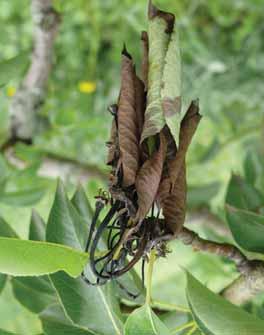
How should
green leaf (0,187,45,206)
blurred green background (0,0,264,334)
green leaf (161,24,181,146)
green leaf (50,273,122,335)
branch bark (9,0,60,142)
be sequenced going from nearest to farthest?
green leaf (161,24,181,146)
green leaf (50,273,122,335)
green leaf (0,187,45,206)
branch bark (9,0,60,142)
blurred green background (0,0,264,334)

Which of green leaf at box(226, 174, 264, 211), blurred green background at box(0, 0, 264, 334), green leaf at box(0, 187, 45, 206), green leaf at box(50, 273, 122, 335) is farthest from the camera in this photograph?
blurred green background at box(0, 0, 264, 334)

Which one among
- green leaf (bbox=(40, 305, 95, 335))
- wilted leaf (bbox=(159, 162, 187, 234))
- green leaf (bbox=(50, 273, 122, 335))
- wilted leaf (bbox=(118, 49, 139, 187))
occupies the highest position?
wilted leaf (bbox=(118, 49, 139, 187))

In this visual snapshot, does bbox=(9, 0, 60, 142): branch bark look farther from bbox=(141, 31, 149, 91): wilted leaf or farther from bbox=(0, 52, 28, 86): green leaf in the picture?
bbox=(141, 31, 149, 91): wilted leaf

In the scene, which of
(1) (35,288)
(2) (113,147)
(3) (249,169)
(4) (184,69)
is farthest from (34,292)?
(4) (184,69)

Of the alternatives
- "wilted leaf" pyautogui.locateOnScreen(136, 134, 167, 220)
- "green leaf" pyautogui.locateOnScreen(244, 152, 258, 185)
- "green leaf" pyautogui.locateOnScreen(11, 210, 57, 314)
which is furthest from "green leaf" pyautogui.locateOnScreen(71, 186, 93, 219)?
"green leaf" pyautogui.locateOnScreen(244, 152, 258, 185)

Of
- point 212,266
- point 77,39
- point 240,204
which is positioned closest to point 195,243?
point 240,204

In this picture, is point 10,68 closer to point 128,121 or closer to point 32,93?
point 128,121

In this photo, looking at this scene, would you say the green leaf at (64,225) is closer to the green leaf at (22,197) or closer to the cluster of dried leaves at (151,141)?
the cluster of dried leaves at (151,141)
